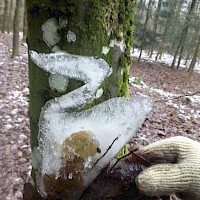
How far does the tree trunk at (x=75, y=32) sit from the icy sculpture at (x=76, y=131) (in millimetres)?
33

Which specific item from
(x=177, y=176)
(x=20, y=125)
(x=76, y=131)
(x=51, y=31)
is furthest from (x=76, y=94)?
(x=20, y=125)

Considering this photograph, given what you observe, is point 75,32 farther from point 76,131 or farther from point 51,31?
point 76,131

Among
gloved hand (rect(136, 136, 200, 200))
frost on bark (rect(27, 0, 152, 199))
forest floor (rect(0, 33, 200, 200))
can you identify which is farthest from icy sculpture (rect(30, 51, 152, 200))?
forest floor (rect(0, 33, 200, 200))

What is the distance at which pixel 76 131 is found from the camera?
1.10 meters

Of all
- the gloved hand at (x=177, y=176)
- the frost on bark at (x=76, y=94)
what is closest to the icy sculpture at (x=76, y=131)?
the frost on bark at (x=76, y=94)

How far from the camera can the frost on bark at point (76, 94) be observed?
1034mm

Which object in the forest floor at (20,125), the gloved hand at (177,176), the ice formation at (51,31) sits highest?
the ice formation at (51,31)

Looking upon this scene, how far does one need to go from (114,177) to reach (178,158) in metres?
0.26

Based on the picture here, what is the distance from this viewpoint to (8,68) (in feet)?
31.0

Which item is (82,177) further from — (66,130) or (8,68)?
(8,68)

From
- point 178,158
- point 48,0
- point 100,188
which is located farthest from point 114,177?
point 48,0

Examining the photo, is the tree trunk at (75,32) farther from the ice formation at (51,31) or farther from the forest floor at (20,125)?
the forest floor at (20,125)

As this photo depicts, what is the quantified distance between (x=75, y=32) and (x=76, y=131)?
0.37m

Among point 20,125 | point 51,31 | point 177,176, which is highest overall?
point 51,31
